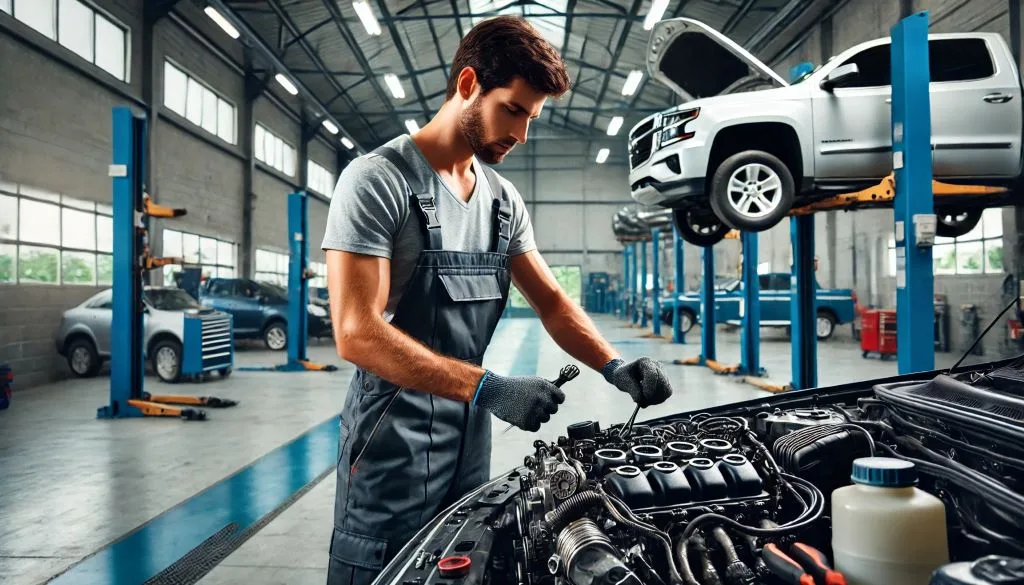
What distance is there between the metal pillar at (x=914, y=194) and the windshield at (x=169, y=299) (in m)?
7.40

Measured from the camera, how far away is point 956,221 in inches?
207

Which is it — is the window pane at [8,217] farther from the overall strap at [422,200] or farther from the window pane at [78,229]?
the overall strap at [422,200]

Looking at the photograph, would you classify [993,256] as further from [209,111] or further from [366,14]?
[209,111]

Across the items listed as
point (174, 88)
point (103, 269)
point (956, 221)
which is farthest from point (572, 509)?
point (174, 88)

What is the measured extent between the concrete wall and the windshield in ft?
3.75

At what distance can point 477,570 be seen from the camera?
100 cm

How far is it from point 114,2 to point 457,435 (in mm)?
9989

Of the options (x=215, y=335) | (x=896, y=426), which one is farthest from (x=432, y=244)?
(x=215, y=335)

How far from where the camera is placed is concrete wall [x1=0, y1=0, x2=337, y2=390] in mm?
6840

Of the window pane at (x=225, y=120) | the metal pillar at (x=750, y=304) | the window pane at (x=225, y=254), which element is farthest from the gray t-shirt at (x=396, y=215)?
the window pane at (x=225, y=120)

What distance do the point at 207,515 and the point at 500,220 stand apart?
233 centimetres

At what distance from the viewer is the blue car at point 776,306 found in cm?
1090

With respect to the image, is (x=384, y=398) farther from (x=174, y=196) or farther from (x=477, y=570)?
(x=174, y=196)

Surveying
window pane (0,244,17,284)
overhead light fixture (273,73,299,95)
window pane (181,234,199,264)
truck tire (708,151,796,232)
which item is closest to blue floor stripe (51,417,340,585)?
truck tire (708,151,796,232)
